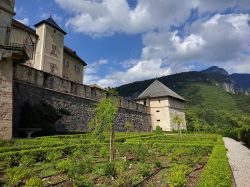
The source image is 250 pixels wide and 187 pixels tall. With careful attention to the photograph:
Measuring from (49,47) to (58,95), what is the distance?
10072 millimetres

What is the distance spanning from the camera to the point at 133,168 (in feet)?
28.6

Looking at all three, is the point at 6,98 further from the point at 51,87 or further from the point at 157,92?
the point at 157,92

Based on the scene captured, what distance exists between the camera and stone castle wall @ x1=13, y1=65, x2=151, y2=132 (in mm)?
17969

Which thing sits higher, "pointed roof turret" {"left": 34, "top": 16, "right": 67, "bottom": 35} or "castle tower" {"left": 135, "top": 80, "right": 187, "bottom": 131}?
"pointed roof turret" {"left": 34, "top": 16, "right": 67, "bottom": 35}

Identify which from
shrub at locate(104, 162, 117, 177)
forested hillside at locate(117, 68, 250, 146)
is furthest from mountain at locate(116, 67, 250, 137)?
shrub at locate(104, 162, 117, 177)

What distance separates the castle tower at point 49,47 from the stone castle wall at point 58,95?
22.9ft

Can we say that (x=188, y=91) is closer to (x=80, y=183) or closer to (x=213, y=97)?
(x=213, y=97)

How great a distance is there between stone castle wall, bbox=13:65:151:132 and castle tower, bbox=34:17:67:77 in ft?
22.9

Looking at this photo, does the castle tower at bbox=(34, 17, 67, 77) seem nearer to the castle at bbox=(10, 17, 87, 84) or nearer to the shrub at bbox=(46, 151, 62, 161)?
the castle at bbox=(10, 17, 87, 84)

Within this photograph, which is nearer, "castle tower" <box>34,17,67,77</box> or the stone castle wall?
the stone castle wall

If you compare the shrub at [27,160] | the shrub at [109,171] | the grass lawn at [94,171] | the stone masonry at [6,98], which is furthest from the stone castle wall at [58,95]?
the shrub at [109,171]

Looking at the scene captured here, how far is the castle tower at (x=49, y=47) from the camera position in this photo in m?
28.5

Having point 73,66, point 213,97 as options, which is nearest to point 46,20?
point 73,66

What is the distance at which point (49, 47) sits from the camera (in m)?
29.4
